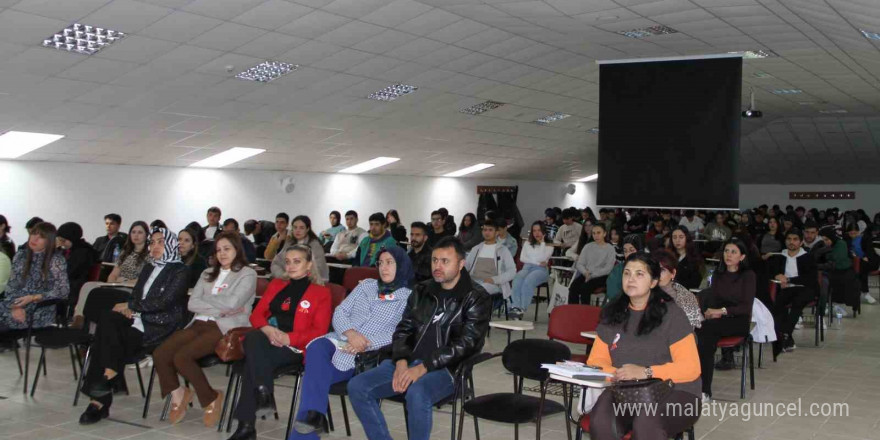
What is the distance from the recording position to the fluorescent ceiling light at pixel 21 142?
12.4 meters

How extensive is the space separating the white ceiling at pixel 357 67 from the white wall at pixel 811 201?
844cm

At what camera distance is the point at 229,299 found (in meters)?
5.46

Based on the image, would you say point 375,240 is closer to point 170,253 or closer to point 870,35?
point 170,253

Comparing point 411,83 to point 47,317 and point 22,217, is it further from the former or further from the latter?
point 47,317

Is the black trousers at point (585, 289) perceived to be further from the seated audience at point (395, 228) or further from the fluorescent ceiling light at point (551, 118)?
the fluorescent ceiling light at point (551, 118)

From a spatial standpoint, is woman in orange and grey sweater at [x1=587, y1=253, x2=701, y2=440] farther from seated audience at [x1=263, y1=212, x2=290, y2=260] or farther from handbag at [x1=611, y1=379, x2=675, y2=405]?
seated audience at [x1=263, y1=212, x2=290, y2=260]

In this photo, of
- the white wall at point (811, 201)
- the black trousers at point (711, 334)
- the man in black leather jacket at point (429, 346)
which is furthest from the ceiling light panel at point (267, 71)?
the white wall at point (811, 201)

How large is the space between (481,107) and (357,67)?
449 cm

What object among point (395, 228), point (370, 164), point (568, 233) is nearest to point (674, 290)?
point (568, 233)

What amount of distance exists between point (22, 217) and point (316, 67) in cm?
591

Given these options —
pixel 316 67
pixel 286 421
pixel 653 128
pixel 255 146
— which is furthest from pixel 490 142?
pixel 286 421

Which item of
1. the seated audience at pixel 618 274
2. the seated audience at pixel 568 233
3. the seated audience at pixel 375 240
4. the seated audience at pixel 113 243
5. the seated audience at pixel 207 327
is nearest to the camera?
the seated audience at pixel 207 327

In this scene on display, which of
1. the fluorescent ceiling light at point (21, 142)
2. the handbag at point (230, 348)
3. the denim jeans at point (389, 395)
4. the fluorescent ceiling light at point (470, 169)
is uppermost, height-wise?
the fluorescent ceiling light at point (470, 169)

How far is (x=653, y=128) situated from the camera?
360 inches
